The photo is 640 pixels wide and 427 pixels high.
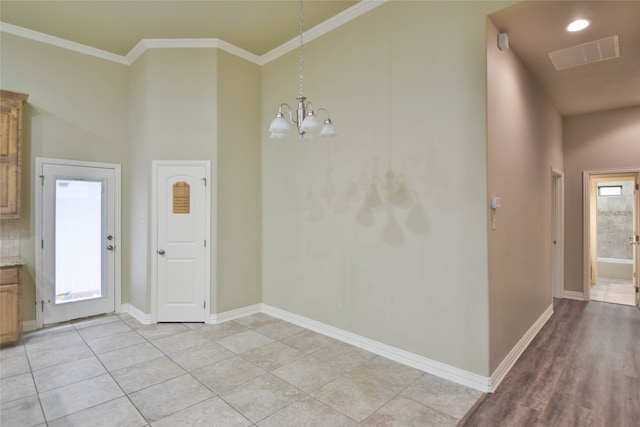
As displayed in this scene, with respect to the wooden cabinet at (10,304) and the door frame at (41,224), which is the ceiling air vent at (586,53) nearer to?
the door frame at (41,224)

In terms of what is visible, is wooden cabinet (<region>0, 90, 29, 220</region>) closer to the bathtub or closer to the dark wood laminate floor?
the dark wood laminate floor

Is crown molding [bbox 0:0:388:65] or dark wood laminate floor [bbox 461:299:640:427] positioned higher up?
crown molding [bbox 0:0:388:65]

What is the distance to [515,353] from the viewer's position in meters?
3.35

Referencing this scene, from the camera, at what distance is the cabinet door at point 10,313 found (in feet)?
11.6

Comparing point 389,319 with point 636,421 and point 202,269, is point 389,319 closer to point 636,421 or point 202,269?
point 636,421

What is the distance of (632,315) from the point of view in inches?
189

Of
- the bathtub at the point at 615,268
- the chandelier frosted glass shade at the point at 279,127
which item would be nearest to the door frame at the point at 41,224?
the chandelier frosted glass shade at the point at 279,127

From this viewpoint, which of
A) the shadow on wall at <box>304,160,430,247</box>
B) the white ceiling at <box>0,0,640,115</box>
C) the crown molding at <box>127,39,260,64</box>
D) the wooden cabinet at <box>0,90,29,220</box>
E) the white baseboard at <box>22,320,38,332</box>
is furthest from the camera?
the crown molding at <box>127,39,260,64</box>

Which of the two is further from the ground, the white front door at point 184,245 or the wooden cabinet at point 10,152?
the wooden cabinet at point 10,152

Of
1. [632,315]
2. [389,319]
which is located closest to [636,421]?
[389,319]

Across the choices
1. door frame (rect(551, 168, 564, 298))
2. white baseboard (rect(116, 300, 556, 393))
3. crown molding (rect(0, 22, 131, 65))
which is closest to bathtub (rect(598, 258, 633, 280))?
door frame (rect(551, 168, 564, 298))

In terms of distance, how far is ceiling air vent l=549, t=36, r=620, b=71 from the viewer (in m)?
3.25

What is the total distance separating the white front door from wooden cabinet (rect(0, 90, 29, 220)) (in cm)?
153

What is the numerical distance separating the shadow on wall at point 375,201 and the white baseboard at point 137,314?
262cm
